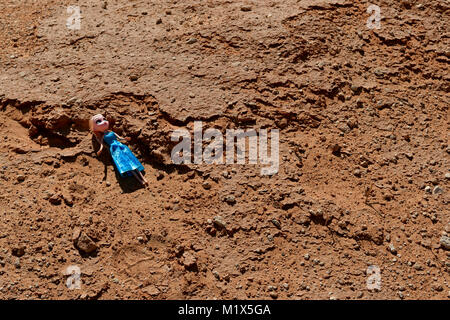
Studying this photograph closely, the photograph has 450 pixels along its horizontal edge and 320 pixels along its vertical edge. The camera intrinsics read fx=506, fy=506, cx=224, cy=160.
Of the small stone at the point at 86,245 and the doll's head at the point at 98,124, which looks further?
the doll's head at the point at 98,124

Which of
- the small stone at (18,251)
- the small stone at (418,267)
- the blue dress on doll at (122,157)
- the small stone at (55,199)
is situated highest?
the blue dress on doll at (122,157)

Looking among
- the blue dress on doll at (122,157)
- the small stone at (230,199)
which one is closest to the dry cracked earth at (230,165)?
the small stone at (230,199)

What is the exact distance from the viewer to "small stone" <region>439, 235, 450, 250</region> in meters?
3.38

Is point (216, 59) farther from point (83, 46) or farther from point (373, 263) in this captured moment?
point (373, 263)

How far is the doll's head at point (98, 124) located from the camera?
3.71m

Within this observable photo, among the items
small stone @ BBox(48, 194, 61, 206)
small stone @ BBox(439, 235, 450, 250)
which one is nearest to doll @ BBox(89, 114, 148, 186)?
small stone @ BBox(48, 194, 61, 206)

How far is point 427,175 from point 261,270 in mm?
1458

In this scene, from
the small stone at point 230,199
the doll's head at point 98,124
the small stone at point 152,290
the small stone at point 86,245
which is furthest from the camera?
the doll's head at point 98,124

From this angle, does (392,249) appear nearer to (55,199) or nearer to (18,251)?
(55,199)

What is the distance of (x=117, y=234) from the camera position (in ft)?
11.3

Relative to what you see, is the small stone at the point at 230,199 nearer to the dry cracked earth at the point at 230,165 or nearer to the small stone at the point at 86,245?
the dry cracked earth at the point at 230,165

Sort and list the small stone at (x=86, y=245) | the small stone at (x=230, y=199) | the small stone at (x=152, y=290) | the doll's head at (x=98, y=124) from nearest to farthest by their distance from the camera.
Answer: the small stone at (x=152, y=290) → the small stone at (x=86, y=245) → the small stone at (x=230, y=199) → the doll's head at (x=98, y=124)

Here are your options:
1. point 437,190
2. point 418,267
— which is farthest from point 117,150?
point 437,190

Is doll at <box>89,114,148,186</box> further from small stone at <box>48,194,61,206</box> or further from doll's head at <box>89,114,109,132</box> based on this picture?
small stone at <box>48,194,61,206</box>
